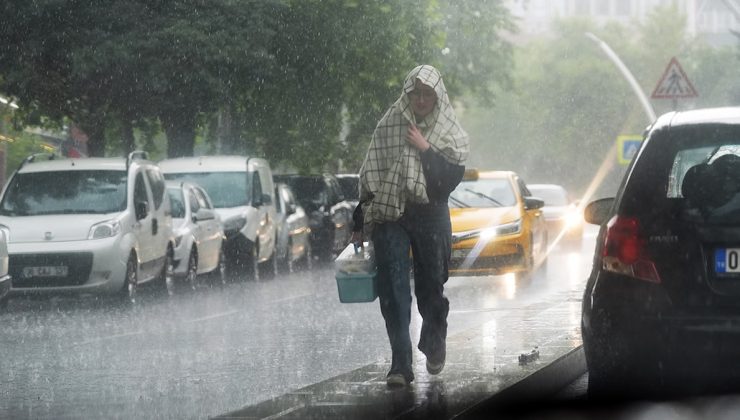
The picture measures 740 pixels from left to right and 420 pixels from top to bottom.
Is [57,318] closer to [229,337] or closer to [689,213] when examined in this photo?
[229,337]

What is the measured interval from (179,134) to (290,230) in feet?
22.5

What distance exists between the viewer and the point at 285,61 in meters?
34.5

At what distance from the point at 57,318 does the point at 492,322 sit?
618 centimetres

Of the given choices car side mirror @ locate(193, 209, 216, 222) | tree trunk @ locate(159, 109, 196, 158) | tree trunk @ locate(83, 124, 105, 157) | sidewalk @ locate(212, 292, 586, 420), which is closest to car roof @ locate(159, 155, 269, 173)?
car side mirror @ locate(193, 209, 216, 222)

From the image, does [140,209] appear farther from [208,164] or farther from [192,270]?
[208,164]

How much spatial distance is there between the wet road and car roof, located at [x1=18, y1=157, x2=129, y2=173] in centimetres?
159

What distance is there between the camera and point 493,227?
70.1 ft

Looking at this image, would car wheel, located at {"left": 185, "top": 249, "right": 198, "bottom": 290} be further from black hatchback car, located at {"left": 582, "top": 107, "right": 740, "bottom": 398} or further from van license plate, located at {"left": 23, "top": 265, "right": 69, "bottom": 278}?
black hatchback car, located at {"left": 582, "top": 107, "right": 740, "bottom": 398}

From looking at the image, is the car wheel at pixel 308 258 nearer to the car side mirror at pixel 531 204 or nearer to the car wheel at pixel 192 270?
the car wheel at pixel 192 270

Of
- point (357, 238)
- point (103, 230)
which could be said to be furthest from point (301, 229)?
point (357, 238)

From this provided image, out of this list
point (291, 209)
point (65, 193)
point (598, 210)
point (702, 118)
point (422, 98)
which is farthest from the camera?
point (291, 209)

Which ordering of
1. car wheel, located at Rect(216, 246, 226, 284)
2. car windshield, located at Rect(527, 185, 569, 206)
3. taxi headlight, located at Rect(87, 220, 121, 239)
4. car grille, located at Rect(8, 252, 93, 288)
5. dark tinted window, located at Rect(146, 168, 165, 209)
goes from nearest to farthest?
1. car grille, located at Rect(8, 252, 93, 288)
2. taxi headlight, located at Rect(87, 220, 121, 239)
3. dark tinted window, located at Rect(146, 168, 165, 209)
4. car wheel, located at Rect(216, 246, 226, 284)
5. car windshield, located at Rect(527, 185, 569, 206)

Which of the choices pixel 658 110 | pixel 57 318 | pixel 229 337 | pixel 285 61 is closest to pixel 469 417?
pixel 229 337

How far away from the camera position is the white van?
2472 cm
